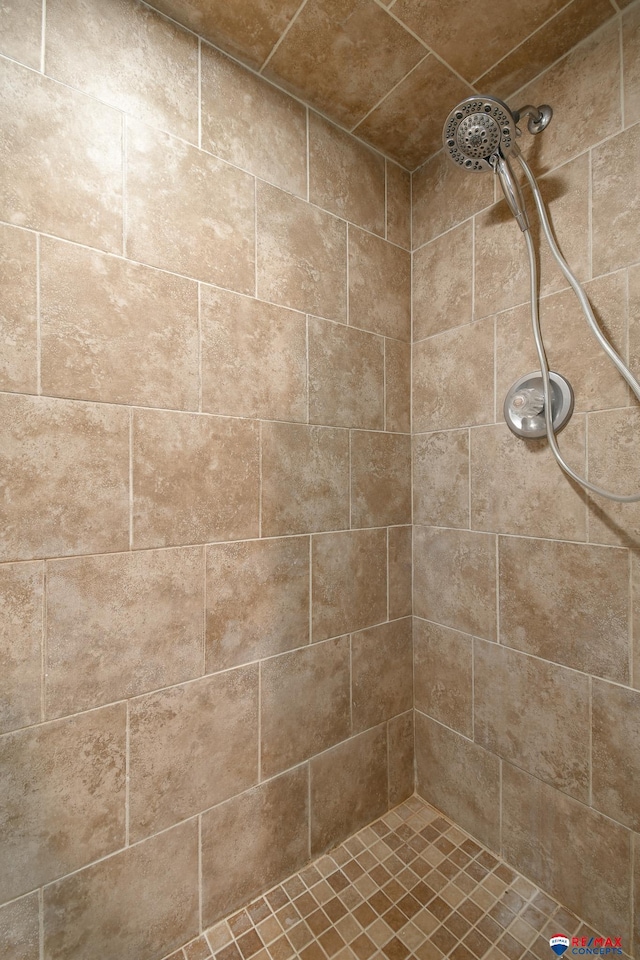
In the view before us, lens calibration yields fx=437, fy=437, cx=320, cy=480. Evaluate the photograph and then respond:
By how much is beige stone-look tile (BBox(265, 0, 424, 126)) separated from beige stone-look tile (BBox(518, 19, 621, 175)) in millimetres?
333

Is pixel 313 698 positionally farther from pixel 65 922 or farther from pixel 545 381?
pixel 545 381

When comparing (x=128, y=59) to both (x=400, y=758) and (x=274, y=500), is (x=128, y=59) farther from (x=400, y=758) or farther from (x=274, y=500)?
(x=400, y=758)

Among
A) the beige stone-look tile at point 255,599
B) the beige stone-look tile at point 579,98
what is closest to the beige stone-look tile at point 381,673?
the beige stone-look tile at point 255,599

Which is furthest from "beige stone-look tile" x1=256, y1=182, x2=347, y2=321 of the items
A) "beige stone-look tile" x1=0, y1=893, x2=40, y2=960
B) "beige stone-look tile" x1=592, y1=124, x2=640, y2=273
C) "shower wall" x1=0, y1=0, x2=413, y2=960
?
"beige stone-look tile" x1=0, y1=893, x2=40, y2=960

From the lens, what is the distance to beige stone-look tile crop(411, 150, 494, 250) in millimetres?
1221

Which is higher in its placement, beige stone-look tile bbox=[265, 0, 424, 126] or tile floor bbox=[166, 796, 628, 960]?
beige stone-look tile bbox=[265, 0, 424, 126]

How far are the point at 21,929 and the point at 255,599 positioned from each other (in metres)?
0.69

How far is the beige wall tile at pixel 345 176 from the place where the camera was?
118 centimetres

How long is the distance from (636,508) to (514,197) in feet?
2.46

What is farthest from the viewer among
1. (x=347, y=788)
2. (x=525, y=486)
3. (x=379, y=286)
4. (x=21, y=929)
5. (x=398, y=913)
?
(x=379, y=286)

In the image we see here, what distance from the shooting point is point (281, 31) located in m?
0.98

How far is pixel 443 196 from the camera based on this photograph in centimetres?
132

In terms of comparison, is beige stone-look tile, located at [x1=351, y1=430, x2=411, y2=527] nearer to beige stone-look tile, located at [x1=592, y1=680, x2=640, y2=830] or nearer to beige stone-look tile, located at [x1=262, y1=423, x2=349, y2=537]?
beige stone-look tile, located at [x1=262, y1=423, x2=349, y2=537]

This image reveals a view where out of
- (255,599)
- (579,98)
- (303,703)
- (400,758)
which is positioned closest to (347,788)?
(400,758)
